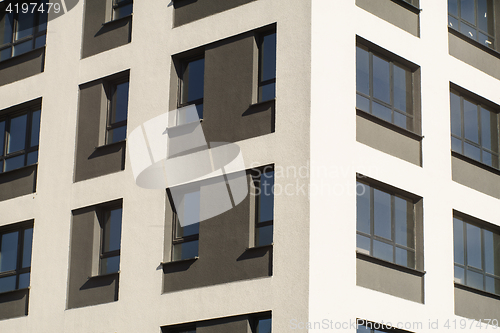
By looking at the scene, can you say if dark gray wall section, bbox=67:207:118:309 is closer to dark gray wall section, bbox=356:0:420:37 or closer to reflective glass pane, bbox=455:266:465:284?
reflective glass pane, bbox=455:266:465:284

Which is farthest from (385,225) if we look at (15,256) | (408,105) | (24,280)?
(15,256)

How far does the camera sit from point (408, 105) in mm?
19406

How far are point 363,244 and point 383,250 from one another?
739mm

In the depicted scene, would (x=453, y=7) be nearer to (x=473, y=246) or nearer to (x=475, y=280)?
(x=473, y=246)

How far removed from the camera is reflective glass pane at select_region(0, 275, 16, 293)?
20.9 m

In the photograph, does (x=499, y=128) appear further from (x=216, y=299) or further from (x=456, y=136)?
(x=216, y=299)

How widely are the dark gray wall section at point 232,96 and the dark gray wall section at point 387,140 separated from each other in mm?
2124

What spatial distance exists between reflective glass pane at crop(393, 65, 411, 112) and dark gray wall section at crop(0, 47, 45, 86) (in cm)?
1008

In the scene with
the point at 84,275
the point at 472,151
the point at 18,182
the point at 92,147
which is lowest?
the point at 84,275

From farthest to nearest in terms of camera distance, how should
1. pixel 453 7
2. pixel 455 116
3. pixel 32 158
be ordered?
pixel 32 158, pixel 453 7, pixel 455 116

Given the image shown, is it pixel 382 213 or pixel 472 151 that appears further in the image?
pixel 472 151

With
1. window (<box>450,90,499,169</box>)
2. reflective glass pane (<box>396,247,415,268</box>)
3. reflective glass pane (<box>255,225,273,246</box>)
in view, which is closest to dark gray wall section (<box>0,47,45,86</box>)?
reflective glass pane (<box>255,225,273,246</box>)

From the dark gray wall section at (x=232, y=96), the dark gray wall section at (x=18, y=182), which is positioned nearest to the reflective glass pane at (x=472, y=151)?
the dark gray wall section at (x=232, y=96)

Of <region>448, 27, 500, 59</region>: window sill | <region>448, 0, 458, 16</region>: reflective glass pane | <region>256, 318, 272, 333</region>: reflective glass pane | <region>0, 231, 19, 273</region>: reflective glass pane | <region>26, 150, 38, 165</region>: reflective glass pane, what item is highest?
<region>448, 0, 458, 16</region>: reflective glass pane
